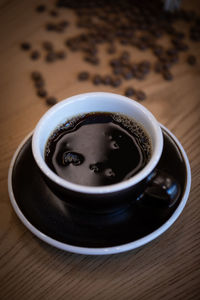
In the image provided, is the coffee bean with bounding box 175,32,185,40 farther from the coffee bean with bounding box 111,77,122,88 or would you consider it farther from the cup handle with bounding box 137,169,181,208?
the cup handle with bounding box 137,169,181,208

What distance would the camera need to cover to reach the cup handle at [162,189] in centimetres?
71

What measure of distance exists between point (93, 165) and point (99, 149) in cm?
6

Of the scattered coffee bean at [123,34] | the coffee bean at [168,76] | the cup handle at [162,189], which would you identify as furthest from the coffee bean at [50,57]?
the cup handle at [162,189]

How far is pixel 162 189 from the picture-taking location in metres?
0.71

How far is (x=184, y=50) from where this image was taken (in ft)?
4.47

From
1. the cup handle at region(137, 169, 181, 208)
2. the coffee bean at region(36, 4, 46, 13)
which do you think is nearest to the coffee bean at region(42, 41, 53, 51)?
the coffee bean at region(36, 4, 46, 13)

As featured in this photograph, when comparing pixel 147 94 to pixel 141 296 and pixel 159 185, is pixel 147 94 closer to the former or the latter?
pixel 159 185

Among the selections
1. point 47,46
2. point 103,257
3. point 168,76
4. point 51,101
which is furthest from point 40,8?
point 103,257

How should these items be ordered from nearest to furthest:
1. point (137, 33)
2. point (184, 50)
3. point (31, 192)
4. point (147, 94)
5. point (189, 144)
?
point (31, 192)
point (189, 144)
point (147, 94)
point (184, 50)
point (137, 33)

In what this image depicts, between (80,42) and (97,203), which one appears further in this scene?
(80,42)

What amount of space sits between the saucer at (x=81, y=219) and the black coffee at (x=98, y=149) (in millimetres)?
82

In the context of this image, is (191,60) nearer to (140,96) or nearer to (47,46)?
(140,96)

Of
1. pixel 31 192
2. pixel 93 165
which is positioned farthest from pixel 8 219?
pixel 93 165

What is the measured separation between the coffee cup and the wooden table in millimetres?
151
